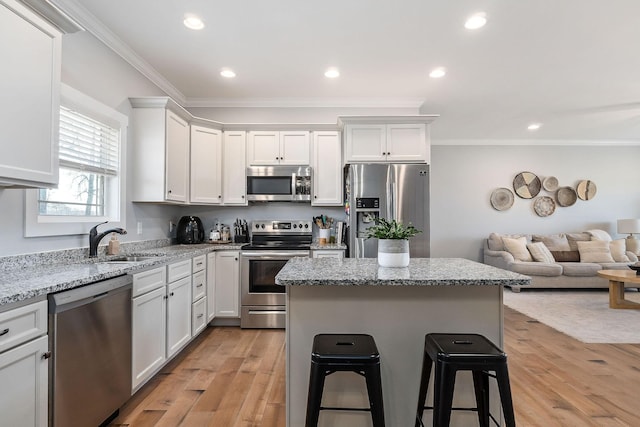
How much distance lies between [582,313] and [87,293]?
5195 millimetres

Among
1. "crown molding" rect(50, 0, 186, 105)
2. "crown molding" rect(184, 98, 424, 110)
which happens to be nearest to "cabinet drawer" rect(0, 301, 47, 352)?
"crown molding" rect(50, 0, 186, 105)

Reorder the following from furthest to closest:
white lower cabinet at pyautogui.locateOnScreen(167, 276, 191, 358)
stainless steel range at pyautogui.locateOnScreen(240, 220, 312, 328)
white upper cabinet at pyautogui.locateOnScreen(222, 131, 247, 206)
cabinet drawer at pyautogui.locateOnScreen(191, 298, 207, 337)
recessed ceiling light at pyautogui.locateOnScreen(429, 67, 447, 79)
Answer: white upper cabinet at pyautogui.locateOnScreen(222, 131, 247, 206) < stainless steel range at pyautogui.locateOnScreen(240, 220, 312, 328) < recessed ceiling light at pyautogui.locateOnScreen(429, 67, 447, 79) < cabinet drawer at pyautogui.locateOnScreen(191, 298, 207, 337) < white lower cabinet at pyautogui.locateOnScreen(167, 276, 191, 358)


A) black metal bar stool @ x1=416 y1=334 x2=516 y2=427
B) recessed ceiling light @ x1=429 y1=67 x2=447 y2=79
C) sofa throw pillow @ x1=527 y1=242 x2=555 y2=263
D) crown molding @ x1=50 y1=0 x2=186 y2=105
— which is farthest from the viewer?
sofa throw pillow @ x1=527 y1=242 x2=555 y2=263

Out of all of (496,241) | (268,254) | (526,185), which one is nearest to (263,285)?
(268,254)

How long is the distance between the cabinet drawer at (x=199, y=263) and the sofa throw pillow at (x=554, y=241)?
5808 mm

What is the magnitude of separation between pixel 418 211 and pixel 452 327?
7.06ft

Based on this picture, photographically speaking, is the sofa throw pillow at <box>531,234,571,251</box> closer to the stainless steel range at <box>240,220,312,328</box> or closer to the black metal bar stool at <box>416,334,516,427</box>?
the stainless steel range at <box>240,220,312,328</box>


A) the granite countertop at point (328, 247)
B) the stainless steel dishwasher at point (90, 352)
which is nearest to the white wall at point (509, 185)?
the granite countertop at point (328, 247)

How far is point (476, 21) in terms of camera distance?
2631mm

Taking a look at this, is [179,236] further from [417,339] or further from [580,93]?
[580,93]

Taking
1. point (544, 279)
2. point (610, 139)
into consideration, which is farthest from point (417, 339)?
point (610, 139)

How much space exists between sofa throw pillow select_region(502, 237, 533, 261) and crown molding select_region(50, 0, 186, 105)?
5719 millimetres

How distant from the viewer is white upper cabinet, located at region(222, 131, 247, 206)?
13.6 feet

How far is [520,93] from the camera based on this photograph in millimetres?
4215
